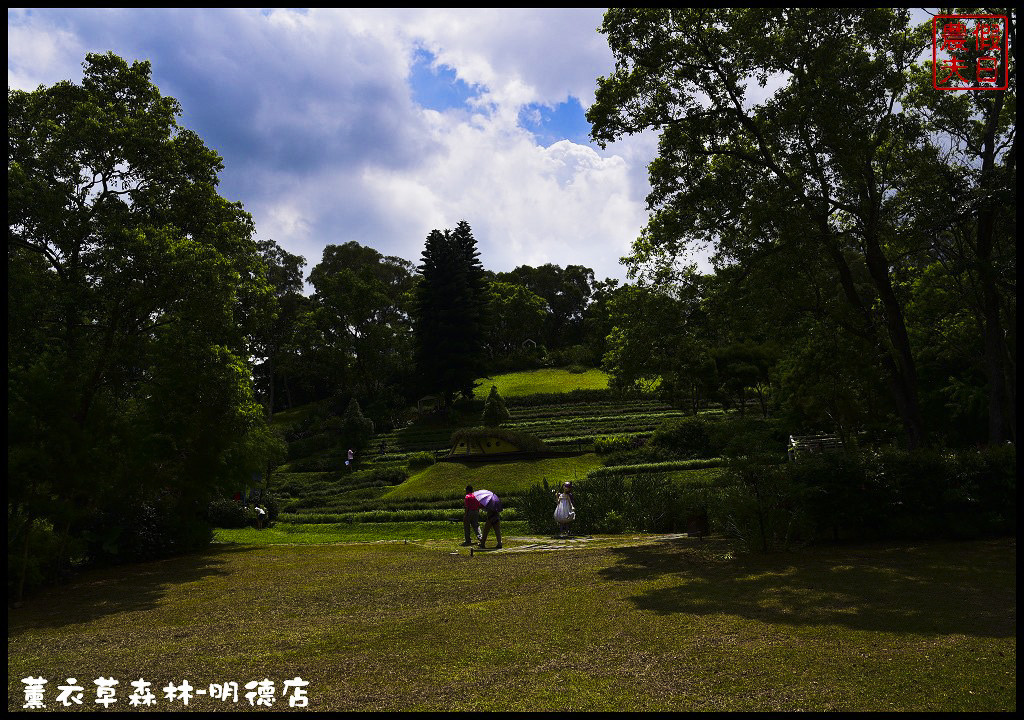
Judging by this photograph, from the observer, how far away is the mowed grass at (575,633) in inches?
198

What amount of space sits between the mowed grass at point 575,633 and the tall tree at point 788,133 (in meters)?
6.56

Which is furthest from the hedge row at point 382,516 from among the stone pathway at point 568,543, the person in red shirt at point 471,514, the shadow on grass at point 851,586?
the shadow on grass at point 851,586

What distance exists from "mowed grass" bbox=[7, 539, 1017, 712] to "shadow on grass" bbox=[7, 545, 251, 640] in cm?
7

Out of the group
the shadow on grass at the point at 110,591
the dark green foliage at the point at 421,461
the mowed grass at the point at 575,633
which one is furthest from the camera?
the dark green foliage at the point at 421,461

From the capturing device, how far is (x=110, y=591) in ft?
36.6

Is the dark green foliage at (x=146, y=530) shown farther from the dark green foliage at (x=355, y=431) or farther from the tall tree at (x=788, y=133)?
the dark green foliage at (x=355, y=431)

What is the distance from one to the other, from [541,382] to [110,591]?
55.6 m

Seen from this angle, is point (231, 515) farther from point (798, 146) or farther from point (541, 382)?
point (541, 382)

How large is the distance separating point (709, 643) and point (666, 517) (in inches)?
443

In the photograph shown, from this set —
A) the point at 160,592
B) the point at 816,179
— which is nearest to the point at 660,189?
the point at 816,179

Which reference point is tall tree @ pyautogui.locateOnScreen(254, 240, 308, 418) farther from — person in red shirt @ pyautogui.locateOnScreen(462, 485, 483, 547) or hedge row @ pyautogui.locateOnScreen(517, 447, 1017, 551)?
hedge row @ pyautogui.locateOnScreen(517, 447, 1017, 551)

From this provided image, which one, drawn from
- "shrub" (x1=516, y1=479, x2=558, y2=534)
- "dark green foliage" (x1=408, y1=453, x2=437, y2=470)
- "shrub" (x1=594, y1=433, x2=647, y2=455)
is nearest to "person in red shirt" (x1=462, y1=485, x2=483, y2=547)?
"shrub" (x1=516, y1=479, x2=558, y2=534)

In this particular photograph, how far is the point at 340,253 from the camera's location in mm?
78250

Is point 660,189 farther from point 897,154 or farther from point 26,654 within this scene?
point 26,654
